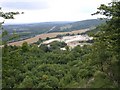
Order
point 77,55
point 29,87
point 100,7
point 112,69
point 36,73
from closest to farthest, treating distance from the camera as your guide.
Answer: point 100,7
point 112,69
point 29,87
point 36,73
point 77,55

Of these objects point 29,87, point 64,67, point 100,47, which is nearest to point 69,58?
point 64,67

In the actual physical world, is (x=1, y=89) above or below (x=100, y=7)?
below

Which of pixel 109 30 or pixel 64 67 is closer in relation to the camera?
pixel 109 30

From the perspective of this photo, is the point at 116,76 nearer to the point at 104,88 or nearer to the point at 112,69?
the point at 112,69

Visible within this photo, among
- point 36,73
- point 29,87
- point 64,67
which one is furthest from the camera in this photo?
point 64,67

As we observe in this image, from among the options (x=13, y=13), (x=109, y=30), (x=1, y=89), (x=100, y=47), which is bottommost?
(x=1, y=89)

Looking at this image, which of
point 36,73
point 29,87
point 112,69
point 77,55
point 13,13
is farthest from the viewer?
point 77,55

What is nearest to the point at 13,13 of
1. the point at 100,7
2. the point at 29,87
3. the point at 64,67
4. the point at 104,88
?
the point at 100,7

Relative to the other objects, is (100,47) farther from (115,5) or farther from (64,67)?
(64,67)

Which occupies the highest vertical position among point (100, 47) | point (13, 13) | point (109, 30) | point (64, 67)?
point (13, 13)
